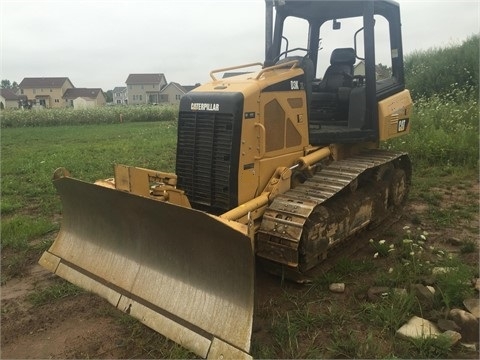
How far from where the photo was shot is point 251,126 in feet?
14.0

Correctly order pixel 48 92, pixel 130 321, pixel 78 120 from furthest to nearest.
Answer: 1. pixel 48 92
2. pixel 78 120
3. pixel 130 321

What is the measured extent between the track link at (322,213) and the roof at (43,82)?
88999mm

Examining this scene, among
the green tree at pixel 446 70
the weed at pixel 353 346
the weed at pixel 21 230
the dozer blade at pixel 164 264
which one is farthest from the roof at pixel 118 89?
the weed at pixel 353 346

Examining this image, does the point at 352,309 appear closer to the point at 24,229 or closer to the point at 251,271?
the point at 251,271

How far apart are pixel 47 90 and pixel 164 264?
90.4m

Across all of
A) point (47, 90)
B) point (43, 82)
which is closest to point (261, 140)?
point (47, 90)

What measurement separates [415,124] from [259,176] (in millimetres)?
8095

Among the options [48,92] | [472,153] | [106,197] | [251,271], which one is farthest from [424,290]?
[48,92]

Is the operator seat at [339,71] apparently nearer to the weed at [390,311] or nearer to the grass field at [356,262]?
Answer: the grass field at [356,262]

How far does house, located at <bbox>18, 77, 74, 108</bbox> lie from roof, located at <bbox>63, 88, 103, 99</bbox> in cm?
118

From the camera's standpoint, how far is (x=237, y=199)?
4293 millimetres

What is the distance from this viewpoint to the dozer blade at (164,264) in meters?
3.34

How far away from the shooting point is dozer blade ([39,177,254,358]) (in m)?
3.34

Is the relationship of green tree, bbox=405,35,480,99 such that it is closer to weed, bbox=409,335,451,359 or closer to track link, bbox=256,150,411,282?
track link, bbox=256,150,411,282
